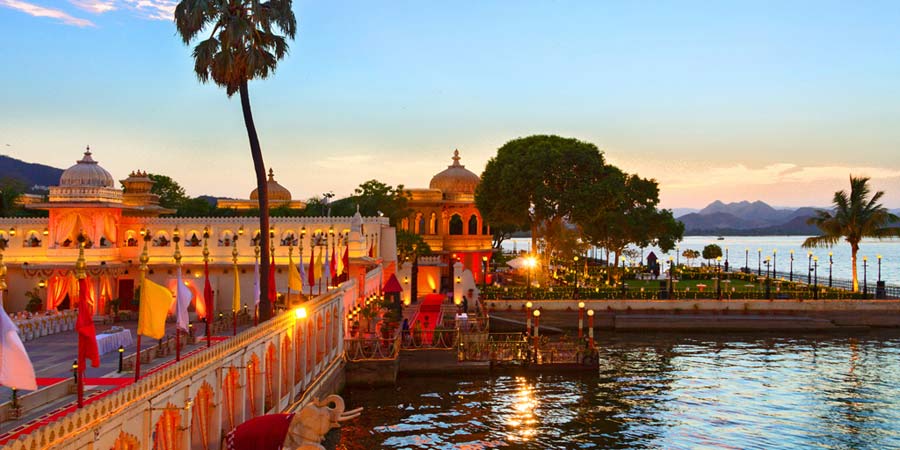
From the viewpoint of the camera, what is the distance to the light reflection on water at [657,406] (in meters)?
26.1

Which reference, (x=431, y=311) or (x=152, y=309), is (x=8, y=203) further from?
(x=152, y=309)

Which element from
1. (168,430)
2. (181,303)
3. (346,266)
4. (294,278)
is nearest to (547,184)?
(346,266)

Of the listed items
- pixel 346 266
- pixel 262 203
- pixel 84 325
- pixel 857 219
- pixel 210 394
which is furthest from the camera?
pixel 857 219

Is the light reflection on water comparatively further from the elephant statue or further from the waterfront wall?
the elephant statue

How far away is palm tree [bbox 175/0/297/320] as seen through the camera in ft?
88.4

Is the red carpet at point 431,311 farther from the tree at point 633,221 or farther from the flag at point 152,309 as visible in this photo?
the flag at point 152,309

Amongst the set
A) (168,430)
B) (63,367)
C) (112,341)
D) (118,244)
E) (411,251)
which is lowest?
(63,367)

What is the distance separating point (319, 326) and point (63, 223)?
72.2 feet

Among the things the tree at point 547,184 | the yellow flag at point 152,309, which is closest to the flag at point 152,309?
the yellow flag at point 152,309

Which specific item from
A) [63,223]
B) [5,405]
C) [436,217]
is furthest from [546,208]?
[5,405]

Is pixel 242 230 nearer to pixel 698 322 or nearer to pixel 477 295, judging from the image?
pixel 477 295

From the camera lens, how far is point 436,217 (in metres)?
71.8

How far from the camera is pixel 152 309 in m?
14.5

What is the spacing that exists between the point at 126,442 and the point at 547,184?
5410cm
